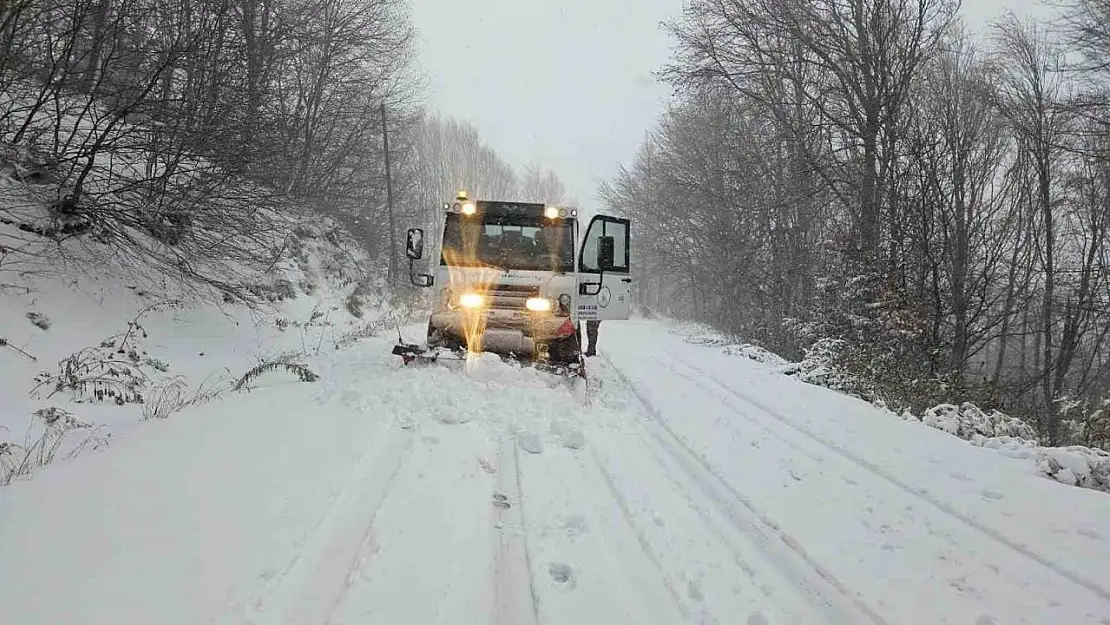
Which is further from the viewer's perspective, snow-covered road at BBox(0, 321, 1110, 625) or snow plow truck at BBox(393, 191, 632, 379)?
snow plow truck at BBox(393, 191, 632, 379)

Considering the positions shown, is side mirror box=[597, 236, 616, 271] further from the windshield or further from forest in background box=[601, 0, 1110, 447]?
forest in background box=[601, 0, 1110, 447]

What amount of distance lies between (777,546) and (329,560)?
93.1 inches

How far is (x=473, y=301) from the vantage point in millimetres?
7711

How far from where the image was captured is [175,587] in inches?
94.9

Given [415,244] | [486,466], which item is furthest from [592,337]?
[486,466]

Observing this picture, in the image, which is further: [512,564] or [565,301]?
[565,301]

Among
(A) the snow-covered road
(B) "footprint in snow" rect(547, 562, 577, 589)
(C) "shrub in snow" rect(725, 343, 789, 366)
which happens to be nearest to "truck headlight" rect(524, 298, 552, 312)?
(A) the snow-covered road

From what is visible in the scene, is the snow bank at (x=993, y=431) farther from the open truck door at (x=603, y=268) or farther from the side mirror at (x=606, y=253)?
the side mirror at (x=606, y=253)

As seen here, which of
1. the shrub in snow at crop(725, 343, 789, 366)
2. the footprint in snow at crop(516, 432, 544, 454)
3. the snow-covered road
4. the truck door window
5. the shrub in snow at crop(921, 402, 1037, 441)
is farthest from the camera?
the shrub in snow at crop(725, 343, 789, 366)

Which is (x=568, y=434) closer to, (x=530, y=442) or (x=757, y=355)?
(x=530, y=442)

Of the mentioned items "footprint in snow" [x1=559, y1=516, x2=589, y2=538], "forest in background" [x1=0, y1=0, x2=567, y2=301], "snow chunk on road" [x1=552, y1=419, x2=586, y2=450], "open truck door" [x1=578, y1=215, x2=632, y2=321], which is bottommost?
"footprint in snow" [x1=559, y1=516, x2=589, y2=538]

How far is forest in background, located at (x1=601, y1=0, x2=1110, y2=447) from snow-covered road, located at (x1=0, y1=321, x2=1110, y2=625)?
4.67 meters

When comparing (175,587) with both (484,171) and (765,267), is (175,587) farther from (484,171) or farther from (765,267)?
(484,171)

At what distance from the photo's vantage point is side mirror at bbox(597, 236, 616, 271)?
330 inches
